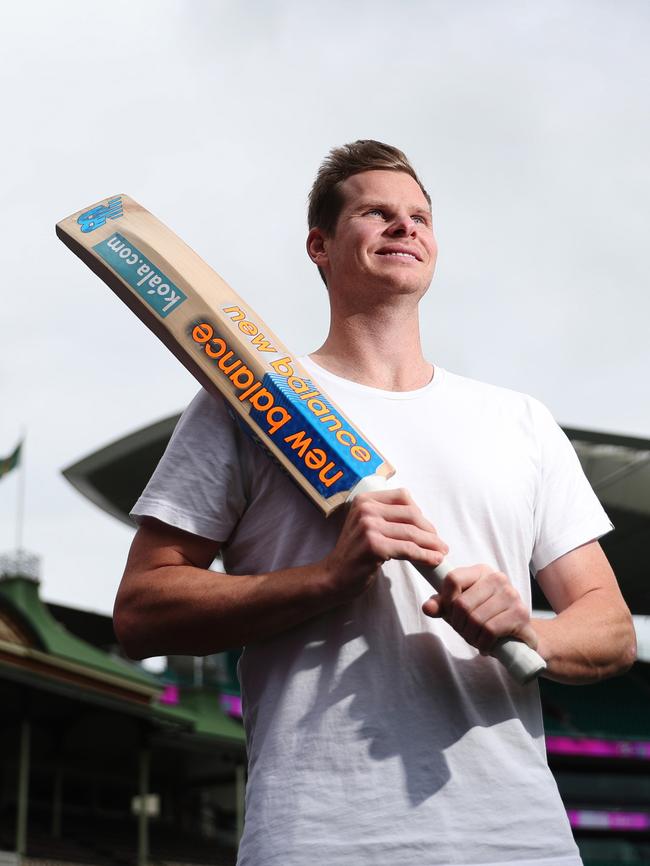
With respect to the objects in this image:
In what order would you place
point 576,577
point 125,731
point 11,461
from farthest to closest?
point 11,461 → point 125,731 → point 576,577

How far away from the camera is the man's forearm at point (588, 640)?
1.92 m

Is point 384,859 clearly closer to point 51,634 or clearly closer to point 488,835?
point 488,835

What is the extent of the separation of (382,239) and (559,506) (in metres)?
0.62

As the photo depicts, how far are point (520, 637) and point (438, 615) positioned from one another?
0.43 feet

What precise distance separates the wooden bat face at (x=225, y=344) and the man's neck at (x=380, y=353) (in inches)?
4.5

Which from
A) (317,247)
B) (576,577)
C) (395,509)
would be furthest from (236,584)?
(317,247)

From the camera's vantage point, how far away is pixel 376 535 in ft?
5.84

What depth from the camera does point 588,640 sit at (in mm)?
1984

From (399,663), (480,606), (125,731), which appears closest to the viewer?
(480,606)

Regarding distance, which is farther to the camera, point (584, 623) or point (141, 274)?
point (141, 274)

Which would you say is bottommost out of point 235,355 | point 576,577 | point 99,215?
point 576,577

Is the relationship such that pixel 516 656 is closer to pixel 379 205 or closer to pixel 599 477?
pixel 379 205

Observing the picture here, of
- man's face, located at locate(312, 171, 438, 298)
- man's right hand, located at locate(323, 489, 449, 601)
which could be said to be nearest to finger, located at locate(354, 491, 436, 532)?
man's right hand, located at locate(323, 489, 449, 601)

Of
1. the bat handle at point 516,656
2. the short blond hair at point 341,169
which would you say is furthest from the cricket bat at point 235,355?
the short blond hair at point 341,169
